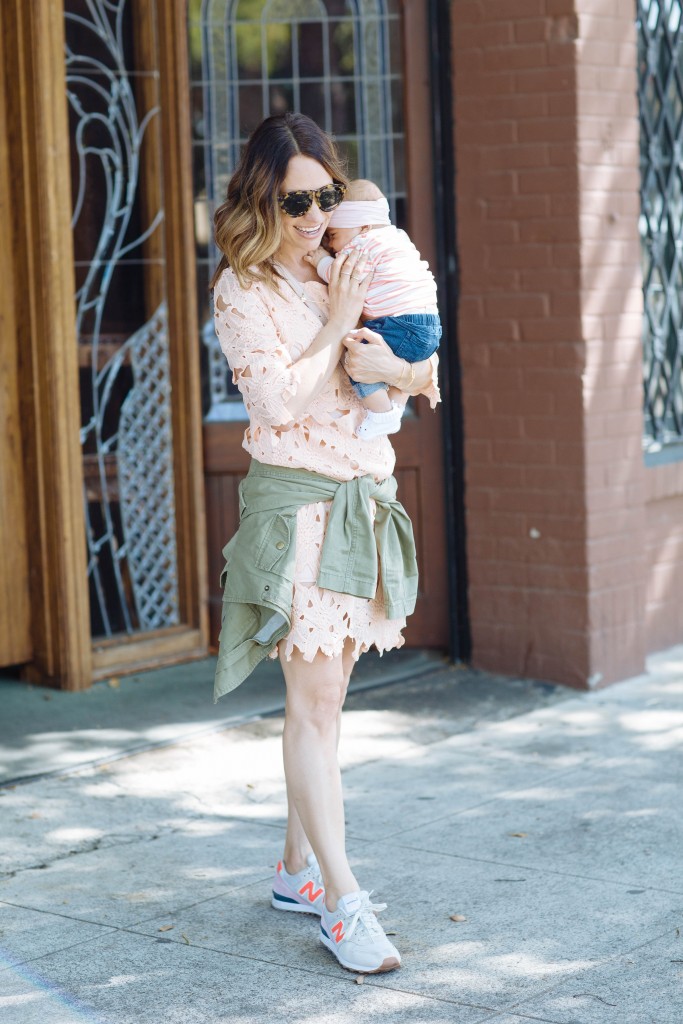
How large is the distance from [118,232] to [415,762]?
2659mm

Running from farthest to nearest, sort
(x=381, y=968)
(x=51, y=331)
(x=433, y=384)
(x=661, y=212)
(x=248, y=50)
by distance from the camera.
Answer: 1. (x=661, y=212)
2. (x=248, y=50)
3. (x=51, y=331)
4. (x=433, y=384)
5. (x=381, y=968)

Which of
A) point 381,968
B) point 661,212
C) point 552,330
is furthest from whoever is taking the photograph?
point 661,212

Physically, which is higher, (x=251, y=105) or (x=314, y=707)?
(x=251, y=105)

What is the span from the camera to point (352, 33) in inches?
255

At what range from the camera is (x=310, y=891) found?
378 centimetres

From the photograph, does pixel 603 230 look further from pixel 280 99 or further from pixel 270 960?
pixel 270 960

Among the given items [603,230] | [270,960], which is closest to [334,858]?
[270,960]

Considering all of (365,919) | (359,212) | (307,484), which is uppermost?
(359,212)

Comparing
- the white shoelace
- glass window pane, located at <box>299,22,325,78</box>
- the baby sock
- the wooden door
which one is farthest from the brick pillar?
the white shoelace

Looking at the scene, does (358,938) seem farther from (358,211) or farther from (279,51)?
(279,51)

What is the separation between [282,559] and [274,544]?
1.7 inches

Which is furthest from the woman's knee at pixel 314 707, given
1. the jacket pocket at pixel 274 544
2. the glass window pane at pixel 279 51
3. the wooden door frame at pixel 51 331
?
the glass window pane at pixel 279 51

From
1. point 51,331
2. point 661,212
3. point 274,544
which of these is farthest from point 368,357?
point 661,212

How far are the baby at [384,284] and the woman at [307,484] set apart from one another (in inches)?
1.7
